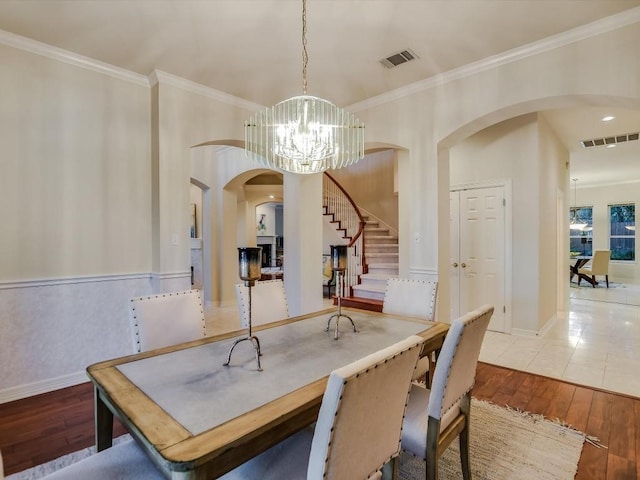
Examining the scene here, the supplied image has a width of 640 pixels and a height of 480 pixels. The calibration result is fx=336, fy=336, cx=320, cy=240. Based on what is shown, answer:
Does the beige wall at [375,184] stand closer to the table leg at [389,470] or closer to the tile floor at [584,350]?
the tile floor at [584,350]

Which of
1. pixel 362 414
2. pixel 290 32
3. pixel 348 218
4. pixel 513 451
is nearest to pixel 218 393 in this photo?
pixel 362 414

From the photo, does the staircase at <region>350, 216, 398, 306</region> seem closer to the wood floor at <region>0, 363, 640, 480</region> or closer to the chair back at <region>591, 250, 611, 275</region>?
the wood floor at <region>0, 363, 640, 480</region>

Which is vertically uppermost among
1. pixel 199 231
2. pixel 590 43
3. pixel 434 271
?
pixel 590 43

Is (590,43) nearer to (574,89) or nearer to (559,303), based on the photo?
(574,89)

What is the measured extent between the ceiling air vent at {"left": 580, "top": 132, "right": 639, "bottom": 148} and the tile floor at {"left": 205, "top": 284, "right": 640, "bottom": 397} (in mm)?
2814

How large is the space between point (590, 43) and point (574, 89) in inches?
13.3

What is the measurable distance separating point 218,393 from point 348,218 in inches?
253

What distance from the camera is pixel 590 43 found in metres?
2.58

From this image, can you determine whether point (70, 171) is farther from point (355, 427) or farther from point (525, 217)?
point (525, 217)

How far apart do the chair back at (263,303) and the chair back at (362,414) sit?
1348 mm

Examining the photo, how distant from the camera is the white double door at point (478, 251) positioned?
14.9 ft

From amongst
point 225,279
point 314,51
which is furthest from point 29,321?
point 225,279

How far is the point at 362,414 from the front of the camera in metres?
1.01

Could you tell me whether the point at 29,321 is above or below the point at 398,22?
below
